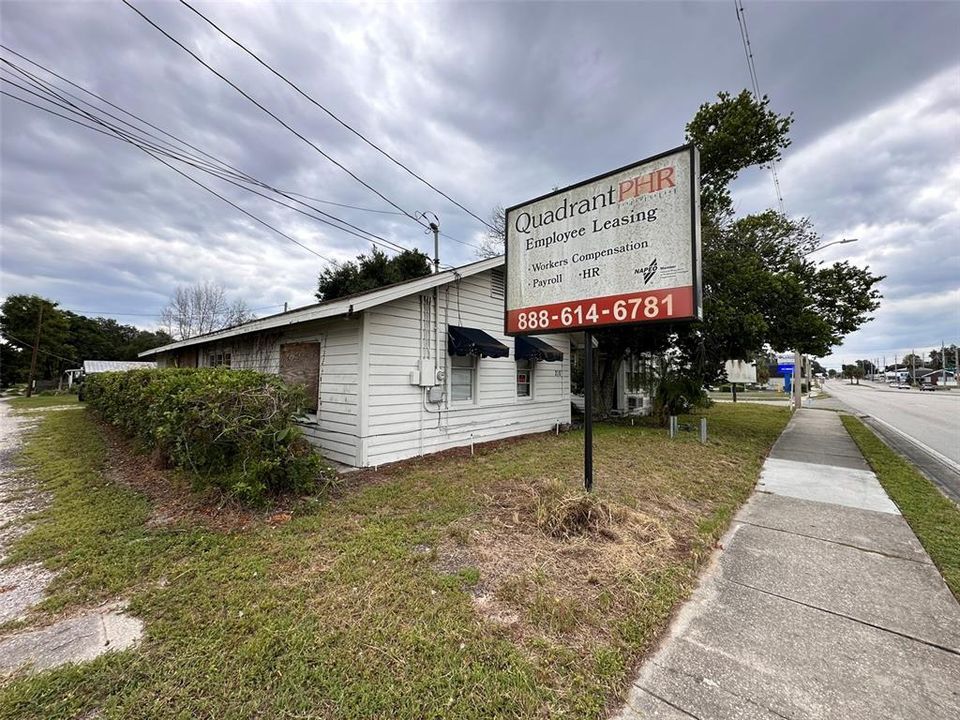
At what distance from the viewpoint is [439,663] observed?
2.09 m

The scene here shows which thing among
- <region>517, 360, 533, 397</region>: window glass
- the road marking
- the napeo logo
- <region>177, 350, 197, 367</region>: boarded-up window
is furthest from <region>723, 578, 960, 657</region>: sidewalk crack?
<region>177, 350, 197, 367</region>: boarded-up window

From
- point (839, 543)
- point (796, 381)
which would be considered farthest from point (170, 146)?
point (796, 381)

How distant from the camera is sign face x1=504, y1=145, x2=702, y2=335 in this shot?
3770 mm

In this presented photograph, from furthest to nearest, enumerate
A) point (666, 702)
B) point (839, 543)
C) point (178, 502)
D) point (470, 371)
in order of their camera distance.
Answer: point (470, 371) → point (178, 502) → point (839, 543) → point (666, 702)

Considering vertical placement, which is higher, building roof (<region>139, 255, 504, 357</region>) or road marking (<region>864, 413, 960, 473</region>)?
building roof (<region>139, 255, 504, 357</region>)

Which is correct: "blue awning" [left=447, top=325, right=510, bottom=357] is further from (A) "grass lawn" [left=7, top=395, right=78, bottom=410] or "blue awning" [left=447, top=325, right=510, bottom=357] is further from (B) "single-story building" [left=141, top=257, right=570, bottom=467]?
(A) "grass lawn" [left=7, top=395, right=78, bottom=410]

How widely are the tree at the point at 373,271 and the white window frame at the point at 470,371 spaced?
14071 mm

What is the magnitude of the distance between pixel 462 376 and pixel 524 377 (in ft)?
7.40

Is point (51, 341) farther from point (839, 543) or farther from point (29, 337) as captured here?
point (839, 543)

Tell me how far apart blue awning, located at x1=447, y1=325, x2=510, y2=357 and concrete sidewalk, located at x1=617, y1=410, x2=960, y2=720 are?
4710 millimetres

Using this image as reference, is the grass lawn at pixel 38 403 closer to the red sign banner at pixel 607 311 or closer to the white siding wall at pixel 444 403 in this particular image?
the white siding wall at pixel 444 403

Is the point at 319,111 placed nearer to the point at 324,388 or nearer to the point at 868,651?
the point at 324,388

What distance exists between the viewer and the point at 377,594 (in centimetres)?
270

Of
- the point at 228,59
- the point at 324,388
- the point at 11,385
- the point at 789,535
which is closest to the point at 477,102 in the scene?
the point at 228,59
